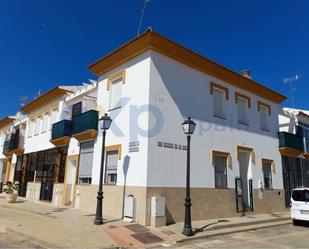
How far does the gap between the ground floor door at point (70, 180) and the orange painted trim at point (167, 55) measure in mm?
5494

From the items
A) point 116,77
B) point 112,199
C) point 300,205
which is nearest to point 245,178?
point 300,205

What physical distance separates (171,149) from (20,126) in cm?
1922

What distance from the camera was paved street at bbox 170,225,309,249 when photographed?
895cm

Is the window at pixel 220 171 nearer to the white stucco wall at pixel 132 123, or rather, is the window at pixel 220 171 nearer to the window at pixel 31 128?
the white stucco wall at pixel 132 123

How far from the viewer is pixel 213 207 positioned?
1381 cm

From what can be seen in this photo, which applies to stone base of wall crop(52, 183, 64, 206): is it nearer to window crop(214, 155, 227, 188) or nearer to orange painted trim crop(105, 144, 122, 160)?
orange painted trim crop(105, 144, 122, 160)

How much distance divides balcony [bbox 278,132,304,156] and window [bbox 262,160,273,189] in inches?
75.6

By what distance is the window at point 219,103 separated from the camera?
613 inches

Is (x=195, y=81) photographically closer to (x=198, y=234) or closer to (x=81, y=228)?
(x=198, y=234)

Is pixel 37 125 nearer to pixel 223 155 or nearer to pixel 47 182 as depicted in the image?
pixel 47 182

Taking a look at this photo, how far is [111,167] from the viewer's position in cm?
1341

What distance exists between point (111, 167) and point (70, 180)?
5138 mm

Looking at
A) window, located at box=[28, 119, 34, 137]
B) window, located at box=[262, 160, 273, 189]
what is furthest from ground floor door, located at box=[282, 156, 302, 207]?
window, located at box=[28, 119, 34, 137]

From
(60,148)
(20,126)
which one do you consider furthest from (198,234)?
(20,126)
